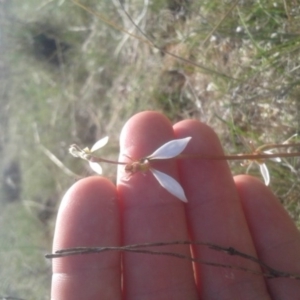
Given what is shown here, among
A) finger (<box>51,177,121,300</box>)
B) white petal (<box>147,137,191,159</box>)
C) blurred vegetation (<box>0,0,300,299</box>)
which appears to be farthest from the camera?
blurred vegetation (<box>0,0,300,299</box>)

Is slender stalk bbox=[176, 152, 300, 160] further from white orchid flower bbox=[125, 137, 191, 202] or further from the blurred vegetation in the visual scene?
the blurred vegetation

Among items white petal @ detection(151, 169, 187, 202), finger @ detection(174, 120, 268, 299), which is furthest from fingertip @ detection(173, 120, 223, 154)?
white petal @ detection(151, 169, 187, 202)

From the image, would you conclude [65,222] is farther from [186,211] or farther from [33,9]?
[33,9]

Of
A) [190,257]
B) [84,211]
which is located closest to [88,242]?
[84,211]

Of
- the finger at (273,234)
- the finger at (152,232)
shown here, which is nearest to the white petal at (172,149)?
the finger at (152,232)

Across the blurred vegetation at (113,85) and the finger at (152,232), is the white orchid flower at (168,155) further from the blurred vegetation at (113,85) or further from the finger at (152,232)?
the blurred vegetation at (113,85)

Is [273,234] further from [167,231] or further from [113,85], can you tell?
[113,85]

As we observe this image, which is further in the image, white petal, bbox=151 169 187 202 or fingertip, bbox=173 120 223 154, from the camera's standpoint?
fingertip, bbox=173 120 223 154
